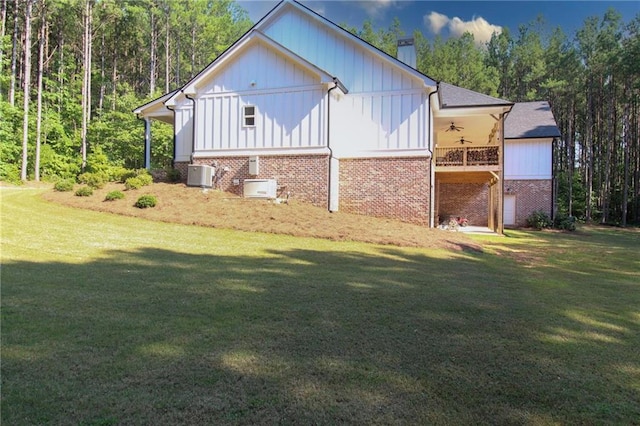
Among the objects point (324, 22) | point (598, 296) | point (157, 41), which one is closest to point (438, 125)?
point (324, 22)

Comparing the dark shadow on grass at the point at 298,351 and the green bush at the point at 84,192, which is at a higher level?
the green bush at the point at 84,192

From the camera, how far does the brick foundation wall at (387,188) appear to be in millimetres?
14812

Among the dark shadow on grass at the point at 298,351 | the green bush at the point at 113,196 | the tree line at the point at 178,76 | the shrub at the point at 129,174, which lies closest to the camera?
the dark shadow on grass at the point at 298,351

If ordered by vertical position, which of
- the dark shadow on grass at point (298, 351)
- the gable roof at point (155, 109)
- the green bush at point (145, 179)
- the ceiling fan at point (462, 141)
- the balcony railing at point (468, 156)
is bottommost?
the dark shadow on grass at point (298, 351)

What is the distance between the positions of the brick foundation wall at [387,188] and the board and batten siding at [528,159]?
38.5 ft

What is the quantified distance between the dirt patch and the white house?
1.24 m

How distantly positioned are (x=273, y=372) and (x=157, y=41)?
4047cm

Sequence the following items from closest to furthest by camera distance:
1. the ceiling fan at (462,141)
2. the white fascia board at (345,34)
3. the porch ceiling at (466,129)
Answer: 1. the white fascia board at (345,34)
2. the porch ceiling at (466,129)
3. the ceiling fan at (462,141)

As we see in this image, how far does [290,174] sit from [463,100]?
812 centimetres

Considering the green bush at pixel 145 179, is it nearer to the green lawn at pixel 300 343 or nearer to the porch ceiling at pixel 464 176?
the green lawn at pixel 300 343

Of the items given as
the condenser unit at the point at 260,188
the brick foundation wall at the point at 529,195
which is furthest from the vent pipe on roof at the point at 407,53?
the brick foundation wall at the point at 529,195

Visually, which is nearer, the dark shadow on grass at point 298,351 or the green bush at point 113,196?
the dark shadow on grass at point 298,351

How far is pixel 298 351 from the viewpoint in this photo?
141 inches

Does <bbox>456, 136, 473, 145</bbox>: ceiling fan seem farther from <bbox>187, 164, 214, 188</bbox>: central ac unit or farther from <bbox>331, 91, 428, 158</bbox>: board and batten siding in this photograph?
<bbox>187, 164, 214, 188</bbox>: central ac unit
